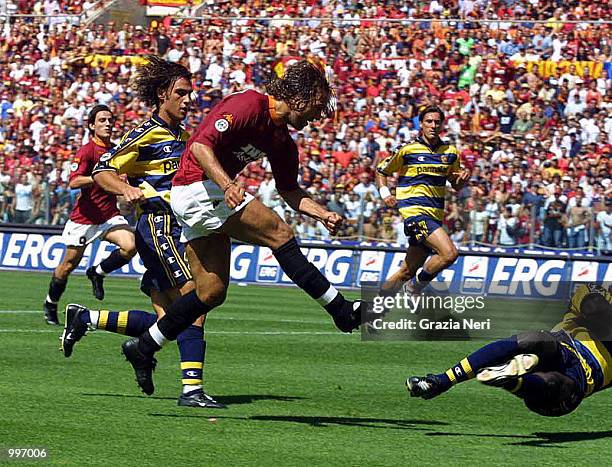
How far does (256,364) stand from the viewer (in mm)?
11625

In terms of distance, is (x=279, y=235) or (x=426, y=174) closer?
(x=279, y=235)

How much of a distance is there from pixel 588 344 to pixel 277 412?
2200 mm

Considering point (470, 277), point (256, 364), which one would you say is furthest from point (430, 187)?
point (470, 277)

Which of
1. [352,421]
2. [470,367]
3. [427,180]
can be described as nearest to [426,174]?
[427,180]

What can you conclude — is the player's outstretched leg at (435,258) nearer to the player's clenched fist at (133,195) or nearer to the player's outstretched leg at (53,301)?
the player's outstretched leg at (53,301)

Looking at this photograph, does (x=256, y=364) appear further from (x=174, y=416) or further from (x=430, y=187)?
(x=430, y=187)

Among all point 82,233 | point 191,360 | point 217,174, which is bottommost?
point 82,233

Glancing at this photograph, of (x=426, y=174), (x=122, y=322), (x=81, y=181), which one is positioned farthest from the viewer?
(x=426, y=174)

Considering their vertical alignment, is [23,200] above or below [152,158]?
below

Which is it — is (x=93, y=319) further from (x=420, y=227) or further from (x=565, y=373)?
(x=420, y=227)

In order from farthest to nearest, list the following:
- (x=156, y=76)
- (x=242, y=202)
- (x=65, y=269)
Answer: (x=65, y=269)
(x=156, y=76)
(x=242, y=202)

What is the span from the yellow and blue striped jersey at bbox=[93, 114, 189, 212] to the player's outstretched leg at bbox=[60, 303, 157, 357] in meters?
0.83

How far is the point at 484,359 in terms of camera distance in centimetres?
762

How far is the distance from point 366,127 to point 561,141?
13.8ft
